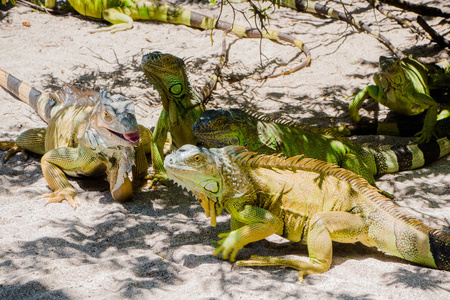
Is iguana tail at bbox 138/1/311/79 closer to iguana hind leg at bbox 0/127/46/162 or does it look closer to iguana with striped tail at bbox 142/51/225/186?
iguana with striped tail at bbox 142/51/225/186

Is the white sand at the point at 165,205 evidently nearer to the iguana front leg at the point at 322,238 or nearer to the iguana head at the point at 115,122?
the iguana front leg at the point at 322,238

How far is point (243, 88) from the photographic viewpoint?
7.20m

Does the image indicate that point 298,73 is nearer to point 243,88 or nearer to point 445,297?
point 243,88

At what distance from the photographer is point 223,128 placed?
4266 mm

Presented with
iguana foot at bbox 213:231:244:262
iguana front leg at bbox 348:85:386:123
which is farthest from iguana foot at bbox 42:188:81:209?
iguana front leg at bbox 348:85:386:123

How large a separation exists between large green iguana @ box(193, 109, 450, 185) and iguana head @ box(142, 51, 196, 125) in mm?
770

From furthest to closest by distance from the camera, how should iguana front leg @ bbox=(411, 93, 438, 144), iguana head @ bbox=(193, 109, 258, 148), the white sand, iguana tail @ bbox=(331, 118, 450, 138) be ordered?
iguana tail @ bbox=(331, 118, 450, 138) → iguana front leg @ bbox=(411, 93, 438, 144) → iguana head @ bbox=(193, 109, 258, 148) → the white sand

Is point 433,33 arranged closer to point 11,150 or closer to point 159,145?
point 159,145

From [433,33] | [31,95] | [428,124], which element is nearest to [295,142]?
[428,124]

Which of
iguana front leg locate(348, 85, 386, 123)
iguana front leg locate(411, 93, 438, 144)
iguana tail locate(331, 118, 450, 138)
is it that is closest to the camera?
iguana front leg locate(411, 93, 438, 144)

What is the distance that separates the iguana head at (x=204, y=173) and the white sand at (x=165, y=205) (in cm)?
47

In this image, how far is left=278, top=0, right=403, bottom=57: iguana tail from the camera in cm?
748

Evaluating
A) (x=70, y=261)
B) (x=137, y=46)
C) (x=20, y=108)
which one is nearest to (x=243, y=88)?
(x=137, y=46)

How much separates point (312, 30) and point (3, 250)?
7.16m
